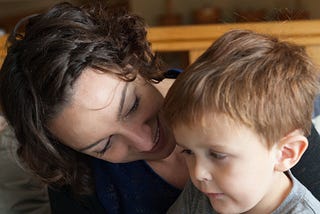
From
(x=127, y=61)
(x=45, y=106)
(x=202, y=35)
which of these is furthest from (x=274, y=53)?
(x=202, y=35)

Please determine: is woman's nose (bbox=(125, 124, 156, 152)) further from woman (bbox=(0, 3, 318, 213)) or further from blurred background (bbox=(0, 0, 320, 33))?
blurred background (bbox=(0, 0, 320, 33))

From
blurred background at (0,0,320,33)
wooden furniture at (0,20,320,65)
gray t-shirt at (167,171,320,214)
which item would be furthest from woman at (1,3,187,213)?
blurred background at (0,0,320,33)

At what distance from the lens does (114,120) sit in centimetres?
94

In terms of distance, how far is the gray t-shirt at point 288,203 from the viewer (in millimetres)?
820

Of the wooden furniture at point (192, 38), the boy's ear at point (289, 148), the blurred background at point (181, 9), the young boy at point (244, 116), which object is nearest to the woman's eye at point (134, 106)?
the young boy at point (244, 116)

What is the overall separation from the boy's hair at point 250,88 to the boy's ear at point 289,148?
0.01 m

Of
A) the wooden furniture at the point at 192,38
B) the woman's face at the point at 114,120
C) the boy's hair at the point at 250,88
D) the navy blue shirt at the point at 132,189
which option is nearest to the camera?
the boy's hair at the point at 250,88


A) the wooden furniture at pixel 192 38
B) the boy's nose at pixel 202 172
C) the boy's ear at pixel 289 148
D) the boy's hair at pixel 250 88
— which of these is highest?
the boy's hair at pixel 250 88

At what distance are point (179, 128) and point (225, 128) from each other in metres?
0.08

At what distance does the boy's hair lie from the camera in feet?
2.47

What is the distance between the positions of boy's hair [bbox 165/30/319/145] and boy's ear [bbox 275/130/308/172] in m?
0.01

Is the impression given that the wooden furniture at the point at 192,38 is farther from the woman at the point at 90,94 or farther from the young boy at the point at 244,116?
the young boy at the point at 244,116

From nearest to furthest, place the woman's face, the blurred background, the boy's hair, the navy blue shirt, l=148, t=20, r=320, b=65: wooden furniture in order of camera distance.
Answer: the boy's hair, the woman's face, the navy blue shirt, l=148, t=20, r=320, b=65: wooden furniture, the blurred background

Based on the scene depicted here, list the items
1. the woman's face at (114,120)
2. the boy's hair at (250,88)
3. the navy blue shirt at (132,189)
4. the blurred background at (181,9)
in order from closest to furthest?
the boy's hair at (250,88)
the woman's face at (114,120)
the navy blue shirt at (132,189)
the blurred background at (181,9)
